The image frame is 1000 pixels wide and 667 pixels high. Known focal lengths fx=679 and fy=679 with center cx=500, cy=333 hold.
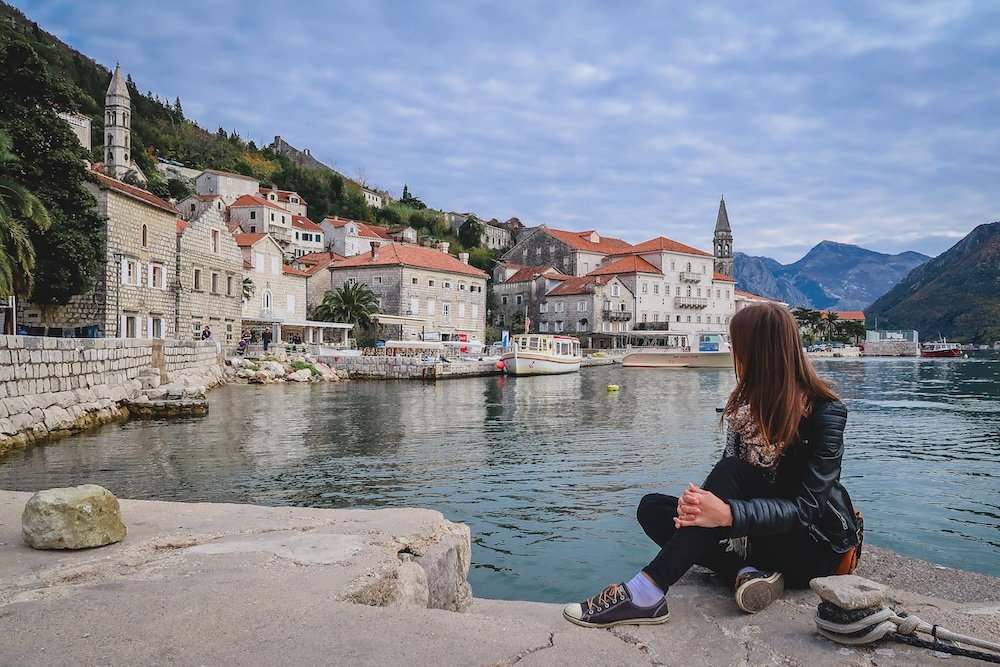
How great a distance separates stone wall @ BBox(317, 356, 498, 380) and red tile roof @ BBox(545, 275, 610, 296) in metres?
29.8

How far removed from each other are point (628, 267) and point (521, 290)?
11.2 metres

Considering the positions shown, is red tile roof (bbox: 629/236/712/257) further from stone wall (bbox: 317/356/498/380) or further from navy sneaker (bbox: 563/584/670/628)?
navy sneaker (bbox: 563/584/670/628)

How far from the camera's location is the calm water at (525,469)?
7.14 metres

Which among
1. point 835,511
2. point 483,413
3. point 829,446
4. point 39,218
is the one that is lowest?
point 483,413

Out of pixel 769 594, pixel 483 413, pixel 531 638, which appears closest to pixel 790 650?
pixel 769 594

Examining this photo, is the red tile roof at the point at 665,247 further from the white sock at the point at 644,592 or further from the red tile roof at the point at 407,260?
the white sock at the point at 644,592

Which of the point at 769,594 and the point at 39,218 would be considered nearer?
the point at 769,594

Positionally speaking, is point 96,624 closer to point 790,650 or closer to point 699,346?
point 790,650

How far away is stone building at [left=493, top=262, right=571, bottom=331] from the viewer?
6912cm

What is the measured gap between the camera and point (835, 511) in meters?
3.04

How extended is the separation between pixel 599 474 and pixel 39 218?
48.5 ft

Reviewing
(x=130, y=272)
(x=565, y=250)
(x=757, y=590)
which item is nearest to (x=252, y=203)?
(x=565, y=250)

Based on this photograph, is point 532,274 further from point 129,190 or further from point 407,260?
point 129,190

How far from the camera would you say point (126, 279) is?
86.3 feet
